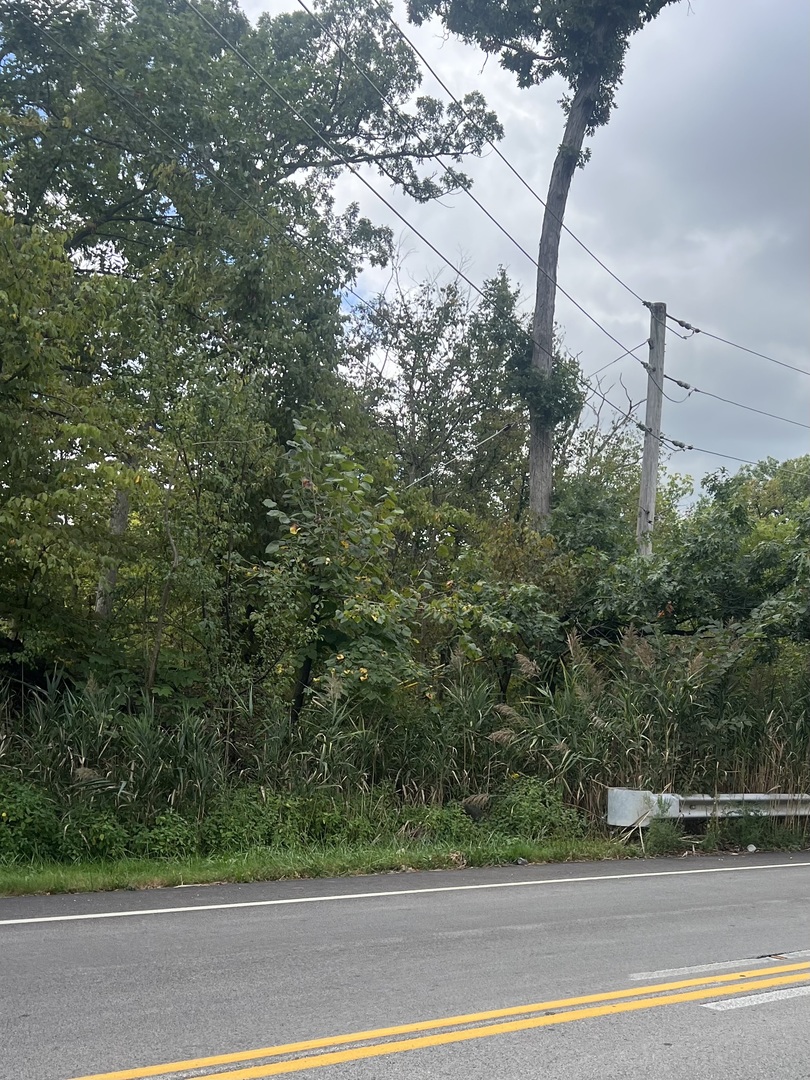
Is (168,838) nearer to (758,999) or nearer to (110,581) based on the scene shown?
(110,581)

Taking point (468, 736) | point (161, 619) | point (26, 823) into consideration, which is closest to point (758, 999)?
point (26, 823)

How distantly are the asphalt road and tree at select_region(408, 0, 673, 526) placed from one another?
1358 cm

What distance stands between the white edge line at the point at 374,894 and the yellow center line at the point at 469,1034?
12.7 feet

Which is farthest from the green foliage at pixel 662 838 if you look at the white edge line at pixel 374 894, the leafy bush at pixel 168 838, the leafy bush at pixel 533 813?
the leafy bush at pixel 168 838

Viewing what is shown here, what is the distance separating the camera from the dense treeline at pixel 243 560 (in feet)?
38.3

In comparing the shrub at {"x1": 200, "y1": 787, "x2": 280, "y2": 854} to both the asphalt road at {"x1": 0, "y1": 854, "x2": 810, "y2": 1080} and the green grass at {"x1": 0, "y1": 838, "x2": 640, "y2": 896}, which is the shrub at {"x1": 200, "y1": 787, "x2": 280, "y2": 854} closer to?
the green grass at {"x1": 0, "y1": 838, "x2": 640, "y2": 896}

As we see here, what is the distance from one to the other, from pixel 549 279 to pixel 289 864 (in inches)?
619

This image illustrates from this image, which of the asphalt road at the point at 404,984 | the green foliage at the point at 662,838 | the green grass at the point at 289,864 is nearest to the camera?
the asphalt road at the point at 404,984

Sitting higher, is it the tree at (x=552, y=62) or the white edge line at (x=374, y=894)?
the tree at (x=552, y=62)

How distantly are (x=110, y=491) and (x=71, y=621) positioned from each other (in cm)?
221

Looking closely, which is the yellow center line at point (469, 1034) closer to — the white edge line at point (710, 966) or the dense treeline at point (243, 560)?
the white edge line at point (710, 966)

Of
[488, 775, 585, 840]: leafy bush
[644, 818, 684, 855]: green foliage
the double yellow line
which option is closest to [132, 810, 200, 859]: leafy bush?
[488, 775, 585, 840]: leafy bush

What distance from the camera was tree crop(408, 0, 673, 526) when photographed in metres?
22.1

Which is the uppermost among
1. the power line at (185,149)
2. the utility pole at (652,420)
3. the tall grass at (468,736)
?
the power line at (185,149)
